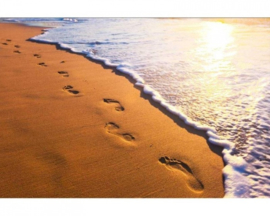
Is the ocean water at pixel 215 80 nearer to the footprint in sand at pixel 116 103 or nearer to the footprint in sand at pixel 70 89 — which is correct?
the footprint in sand at pixel 116 103

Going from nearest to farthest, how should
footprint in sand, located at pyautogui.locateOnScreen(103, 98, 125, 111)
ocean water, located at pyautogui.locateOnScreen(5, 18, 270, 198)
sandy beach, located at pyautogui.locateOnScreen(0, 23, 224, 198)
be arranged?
1. sandy beach, located at pyautogui.locateOnScreen(0, 23, 224, 198)
2. ocean water, located at pyautogui.locateOnScreen(5, 18, 270, 198)
3. footprint in sand, located at pyautogui.locateOnScreen(103, 98, 125, 111)

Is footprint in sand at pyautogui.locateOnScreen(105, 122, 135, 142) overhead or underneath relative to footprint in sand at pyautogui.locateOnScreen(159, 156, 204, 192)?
overhead

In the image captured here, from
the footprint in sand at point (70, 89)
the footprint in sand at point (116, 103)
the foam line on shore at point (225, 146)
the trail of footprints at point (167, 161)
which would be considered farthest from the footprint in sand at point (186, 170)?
the footprint in sand at point (70, 89)

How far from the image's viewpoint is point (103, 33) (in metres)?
7.33

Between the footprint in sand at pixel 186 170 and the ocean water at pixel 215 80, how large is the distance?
0.22m

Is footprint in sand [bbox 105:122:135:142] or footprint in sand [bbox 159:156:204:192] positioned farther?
footprint in sand [bbox 105:122:135:142]

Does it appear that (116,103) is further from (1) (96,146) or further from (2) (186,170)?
(2) (186,170)

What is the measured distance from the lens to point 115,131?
2.31m

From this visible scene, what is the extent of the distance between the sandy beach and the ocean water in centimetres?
18

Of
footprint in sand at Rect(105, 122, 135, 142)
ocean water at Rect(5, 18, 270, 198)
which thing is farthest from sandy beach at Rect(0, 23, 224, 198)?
ocean water at Rect(5, 18, 270, 198)

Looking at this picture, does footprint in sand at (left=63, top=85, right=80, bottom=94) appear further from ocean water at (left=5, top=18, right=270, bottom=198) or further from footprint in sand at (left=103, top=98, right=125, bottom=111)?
ocean water at (left=5, top=18, right=270, bottom=198)

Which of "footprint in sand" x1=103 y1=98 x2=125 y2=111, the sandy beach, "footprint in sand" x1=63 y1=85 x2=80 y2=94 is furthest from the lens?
"footprint in sand" x1=63 y1=85 x2=80 y2=94

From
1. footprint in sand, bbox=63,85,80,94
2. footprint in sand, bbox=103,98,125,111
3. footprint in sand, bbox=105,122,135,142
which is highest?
footprint in sand, bbox=63,85,80,94

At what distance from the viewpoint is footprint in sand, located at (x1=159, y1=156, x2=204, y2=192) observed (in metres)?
1.74
